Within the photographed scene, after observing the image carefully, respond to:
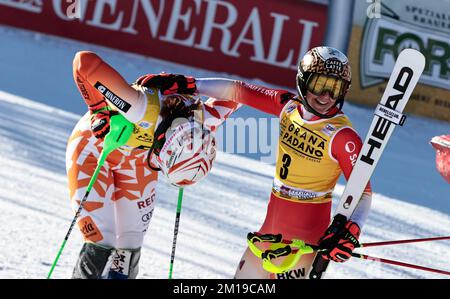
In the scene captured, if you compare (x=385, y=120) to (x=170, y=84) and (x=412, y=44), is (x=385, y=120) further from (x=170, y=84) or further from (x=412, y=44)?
(x=412, y=44)

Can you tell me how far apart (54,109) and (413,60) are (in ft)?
21.9

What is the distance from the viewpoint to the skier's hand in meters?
5.01

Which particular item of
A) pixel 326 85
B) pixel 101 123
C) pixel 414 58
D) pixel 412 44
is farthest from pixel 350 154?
pixel 412 44

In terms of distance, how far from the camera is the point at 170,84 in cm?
492

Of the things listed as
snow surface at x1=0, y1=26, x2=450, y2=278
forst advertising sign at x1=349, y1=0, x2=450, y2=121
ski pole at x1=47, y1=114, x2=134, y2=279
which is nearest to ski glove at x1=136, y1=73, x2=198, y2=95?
ski pole at x1=47, y1=114, x2=134, y2=279

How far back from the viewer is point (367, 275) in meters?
6.95

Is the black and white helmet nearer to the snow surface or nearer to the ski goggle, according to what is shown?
the ski goggle

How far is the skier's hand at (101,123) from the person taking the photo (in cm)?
501

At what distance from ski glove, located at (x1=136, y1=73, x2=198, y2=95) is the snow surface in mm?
1608

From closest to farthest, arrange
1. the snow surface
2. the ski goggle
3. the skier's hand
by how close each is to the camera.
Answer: the ski goggle → the skier's hand → the snow surface

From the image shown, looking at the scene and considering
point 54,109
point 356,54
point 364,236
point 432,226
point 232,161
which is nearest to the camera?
point 364,236

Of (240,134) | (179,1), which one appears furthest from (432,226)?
(179,1)

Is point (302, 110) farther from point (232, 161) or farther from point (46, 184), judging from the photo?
point (232, 161)

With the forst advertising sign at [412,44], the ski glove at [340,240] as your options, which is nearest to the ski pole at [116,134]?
the ski glove at [340,240]
